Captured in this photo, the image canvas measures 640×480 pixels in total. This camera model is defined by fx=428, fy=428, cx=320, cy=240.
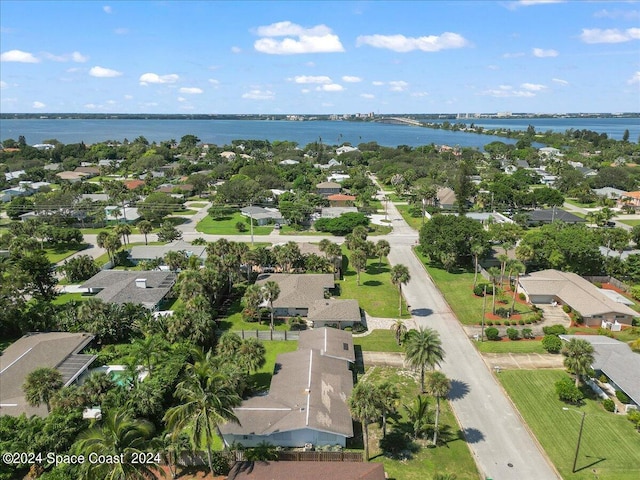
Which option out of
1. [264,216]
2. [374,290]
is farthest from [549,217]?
[264,216]

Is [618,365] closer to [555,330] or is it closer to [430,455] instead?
[555,330]

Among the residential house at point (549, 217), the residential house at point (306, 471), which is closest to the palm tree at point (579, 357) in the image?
the residential house at point (306, 471)

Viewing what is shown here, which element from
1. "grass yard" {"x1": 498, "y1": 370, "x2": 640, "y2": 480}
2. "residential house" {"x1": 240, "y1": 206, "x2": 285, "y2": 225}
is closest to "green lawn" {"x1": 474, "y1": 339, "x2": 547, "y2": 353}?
"grass yard" {"x1": 498, "y1": 370, "x2": 640, "y2": 480}

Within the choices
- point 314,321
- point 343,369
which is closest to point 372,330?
point 314,321

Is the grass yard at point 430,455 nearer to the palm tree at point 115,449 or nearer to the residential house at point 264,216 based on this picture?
the palm tree at point 115,449

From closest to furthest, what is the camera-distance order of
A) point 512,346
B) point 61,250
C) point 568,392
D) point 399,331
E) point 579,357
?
point 568,392
point 579,357
point 512,346
point 399,331
point 61,250

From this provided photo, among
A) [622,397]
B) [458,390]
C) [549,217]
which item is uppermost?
[549,217]
